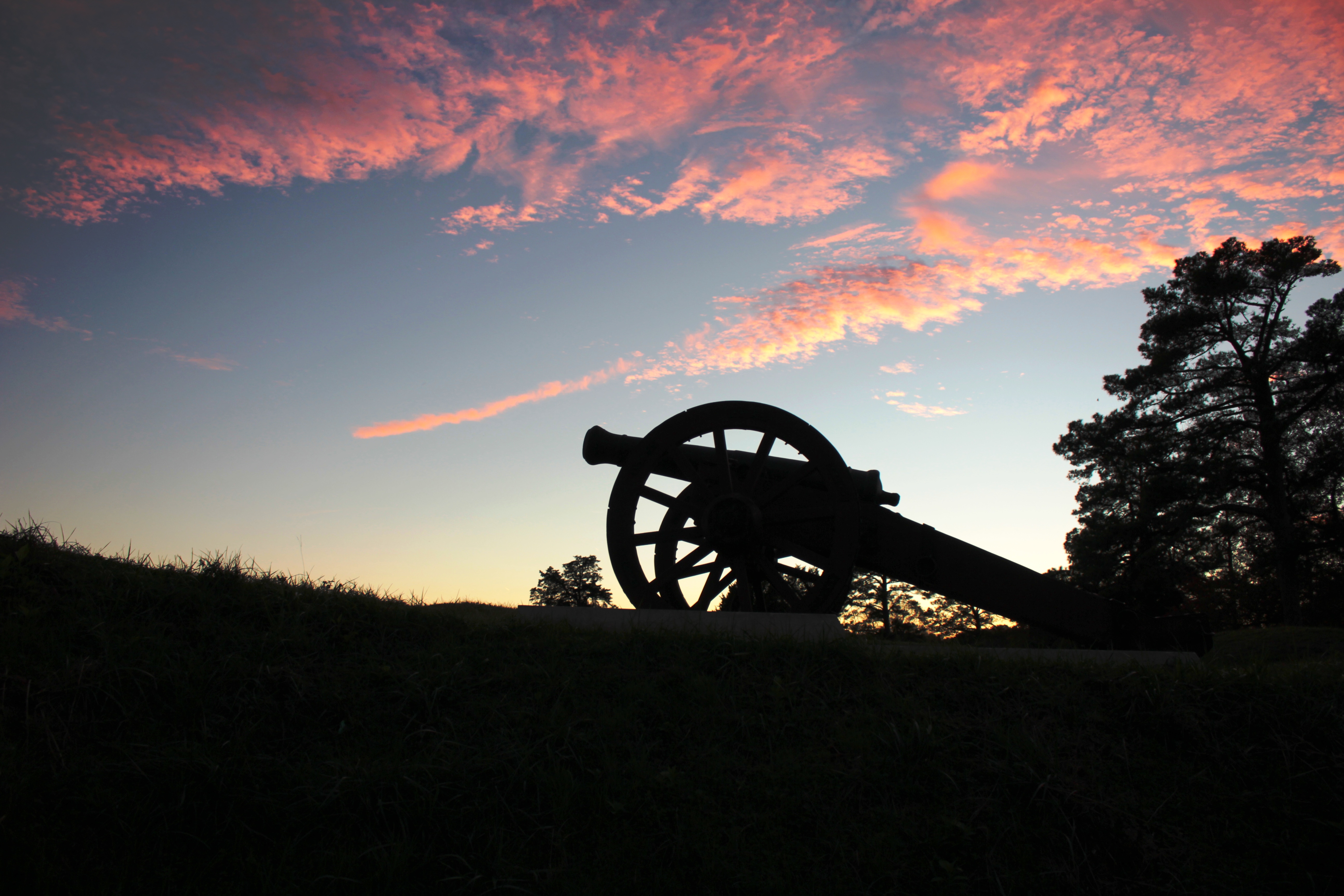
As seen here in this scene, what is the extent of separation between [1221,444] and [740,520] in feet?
58.7

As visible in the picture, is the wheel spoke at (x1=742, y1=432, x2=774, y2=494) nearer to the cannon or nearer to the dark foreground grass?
→ the cannon

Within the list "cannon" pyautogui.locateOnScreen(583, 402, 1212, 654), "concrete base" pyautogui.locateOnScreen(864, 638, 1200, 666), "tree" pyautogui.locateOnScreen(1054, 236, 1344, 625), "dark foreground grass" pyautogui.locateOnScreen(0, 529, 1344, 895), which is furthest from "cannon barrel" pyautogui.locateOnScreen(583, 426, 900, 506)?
"tree" pyautogui.locateOnScreen(1054, 236, 1344, 625)

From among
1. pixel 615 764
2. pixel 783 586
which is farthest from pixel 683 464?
pixel 615 764

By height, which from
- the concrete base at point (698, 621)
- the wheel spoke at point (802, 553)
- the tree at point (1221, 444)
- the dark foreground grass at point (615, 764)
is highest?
the tree at point (1221, 444)

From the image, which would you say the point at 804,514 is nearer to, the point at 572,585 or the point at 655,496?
the point at 655,496

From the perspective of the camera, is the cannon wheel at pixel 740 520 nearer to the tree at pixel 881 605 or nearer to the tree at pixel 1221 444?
the tree at pixel 1221 444

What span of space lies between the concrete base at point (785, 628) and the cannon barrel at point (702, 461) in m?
1.64

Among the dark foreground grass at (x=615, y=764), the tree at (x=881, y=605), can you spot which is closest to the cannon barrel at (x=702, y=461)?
the dark foreground grass at (x=615, y=764)

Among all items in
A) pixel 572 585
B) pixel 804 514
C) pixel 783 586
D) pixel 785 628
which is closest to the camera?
pixel 785 628

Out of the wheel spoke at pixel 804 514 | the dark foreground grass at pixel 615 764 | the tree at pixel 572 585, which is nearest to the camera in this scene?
the dark foreground grass at pixel 615 764

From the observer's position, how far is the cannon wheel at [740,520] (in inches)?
288

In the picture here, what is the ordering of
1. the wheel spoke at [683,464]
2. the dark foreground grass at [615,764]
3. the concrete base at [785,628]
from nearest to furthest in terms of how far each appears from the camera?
1. the dark foreground grass at [615,764]
2. the concrete base at [785,628]
3. the wheel spoke at [683,464]

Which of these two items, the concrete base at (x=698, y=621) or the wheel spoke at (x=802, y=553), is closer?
the concrete base at (x=698, y=621)

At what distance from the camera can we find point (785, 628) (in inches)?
238
